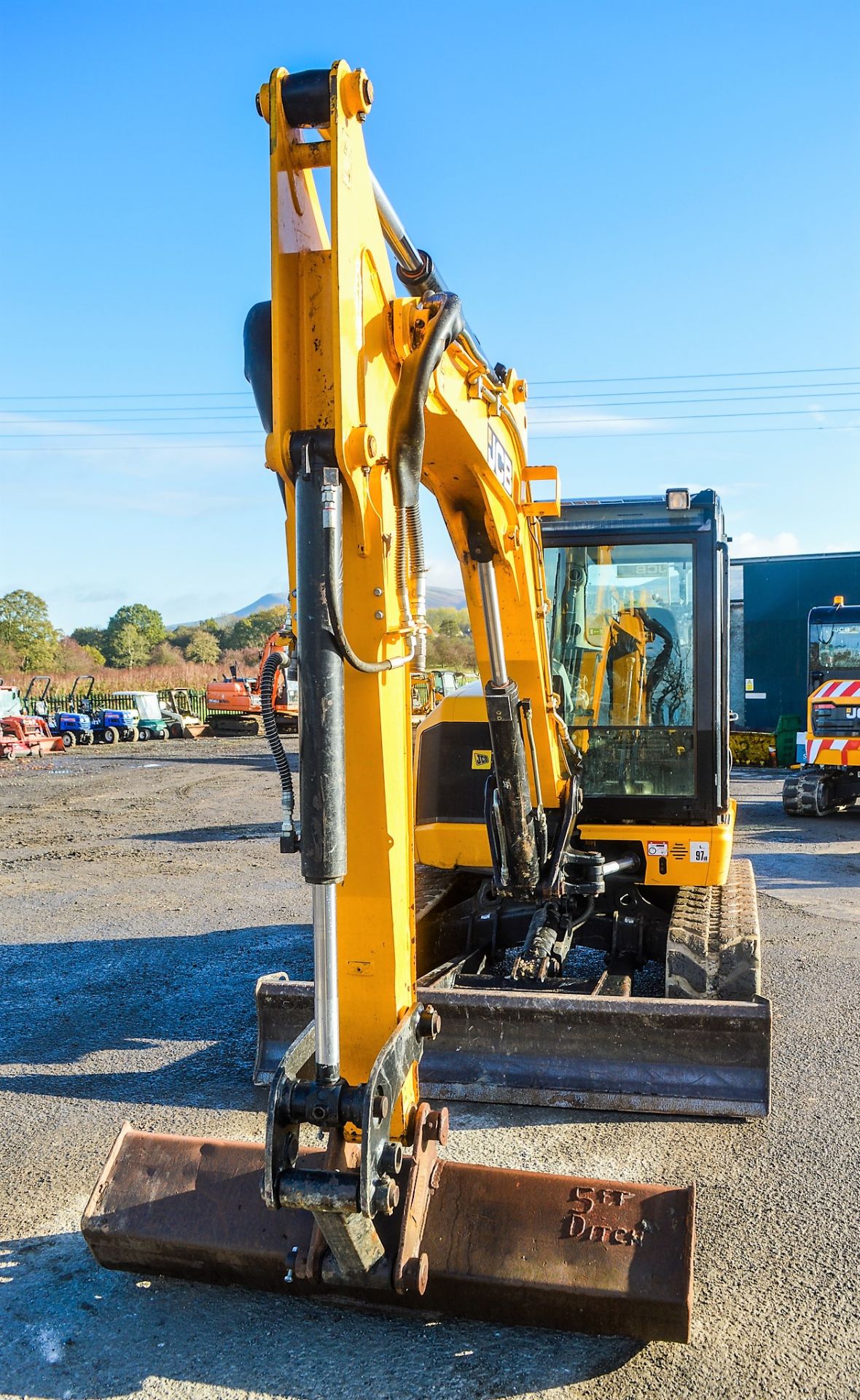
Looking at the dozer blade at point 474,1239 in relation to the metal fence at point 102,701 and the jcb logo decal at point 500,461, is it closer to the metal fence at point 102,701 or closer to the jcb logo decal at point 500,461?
the jcb logo decal at point 500,461

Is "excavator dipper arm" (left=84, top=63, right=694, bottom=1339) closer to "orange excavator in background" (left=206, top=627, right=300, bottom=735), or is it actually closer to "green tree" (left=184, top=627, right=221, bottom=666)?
"orange excavator in background" (left=206, top=627, right=300, bottom=735)

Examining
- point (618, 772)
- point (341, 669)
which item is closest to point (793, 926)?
point (618, 772)

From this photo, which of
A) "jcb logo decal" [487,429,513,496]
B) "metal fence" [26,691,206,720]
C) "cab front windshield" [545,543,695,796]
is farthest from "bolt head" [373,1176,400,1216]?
"metal fence" [26,691,206,720]

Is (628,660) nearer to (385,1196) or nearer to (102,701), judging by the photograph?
(385,1196)

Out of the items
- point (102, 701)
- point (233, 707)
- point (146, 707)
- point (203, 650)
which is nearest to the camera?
point (146, 707)

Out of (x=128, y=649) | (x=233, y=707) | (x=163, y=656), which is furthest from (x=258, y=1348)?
(x=163, y=656)

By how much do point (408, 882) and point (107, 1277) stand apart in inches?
65.0

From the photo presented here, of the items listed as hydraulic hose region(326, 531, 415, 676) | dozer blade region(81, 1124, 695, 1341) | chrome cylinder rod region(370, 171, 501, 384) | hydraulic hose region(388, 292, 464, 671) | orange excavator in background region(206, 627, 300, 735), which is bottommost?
dozer blade region(81, 1124, 695, 1341)

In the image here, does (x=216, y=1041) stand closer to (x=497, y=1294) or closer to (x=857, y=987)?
(x=497, y=1294)

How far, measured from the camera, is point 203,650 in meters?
60.5

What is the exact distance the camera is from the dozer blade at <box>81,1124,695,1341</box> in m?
3.11

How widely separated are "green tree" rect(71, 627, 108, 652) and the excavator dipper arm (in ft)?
188

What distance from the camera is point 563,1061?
4.77m

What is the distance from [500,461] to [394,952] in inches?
83.9
